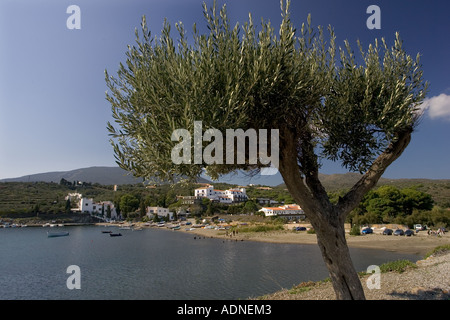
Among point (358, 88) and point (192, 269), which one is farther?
point (192, 269)

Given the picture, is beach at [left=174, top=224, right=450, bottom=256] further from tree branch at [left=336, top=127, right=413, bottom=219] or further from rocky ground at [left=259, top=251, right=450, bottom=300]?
tree branch at [left=336, top=127, right=413, bottom=219]

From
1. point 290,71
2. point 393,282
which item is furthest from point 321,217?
point 393,282

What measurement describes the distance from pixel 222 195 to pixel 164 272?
99894 mm

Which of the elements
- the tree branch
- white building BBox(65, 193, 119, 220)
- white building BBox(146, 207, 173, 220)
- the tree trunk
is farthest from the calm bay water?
white building BBox(65, 193, 119, 220)

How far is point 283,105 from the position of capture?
669 centimetres

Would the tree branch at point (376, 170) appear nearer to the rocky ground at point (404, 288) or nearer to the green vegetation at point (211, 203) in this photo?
the green vegetation at point (211, 203)

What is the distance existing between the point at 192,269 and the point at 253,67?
2910 centimetres

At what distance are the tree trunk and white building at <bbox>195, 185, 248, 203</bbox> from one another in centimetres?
11504

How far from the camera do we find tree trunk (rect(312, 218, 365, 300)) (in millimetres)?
7211

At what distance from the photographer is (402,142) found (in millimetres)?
7809

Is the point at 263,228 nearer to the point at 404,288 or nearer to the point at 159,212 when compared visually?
the point at 404,288

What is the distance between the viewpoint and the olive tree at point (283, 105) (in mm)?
5992
